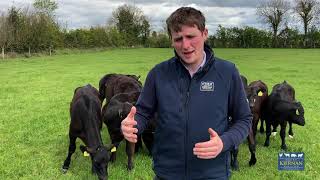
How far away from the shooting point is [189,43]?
3672 mm

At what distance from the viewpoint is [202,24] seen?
3689 mm

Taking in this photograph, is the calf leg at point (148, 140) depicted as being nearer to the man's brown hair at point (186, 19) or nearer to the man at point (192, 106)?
the man at point (192, 106)

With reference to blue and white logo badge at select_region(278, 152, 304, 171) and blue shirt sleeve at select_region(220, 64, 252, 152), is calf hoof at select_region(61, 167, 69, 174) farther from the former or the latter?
blue shirt sleeve at select_region(220, 64, 252, 152)

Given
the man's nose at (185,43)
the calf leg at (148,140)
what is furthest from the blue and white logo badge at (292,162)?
the man's nose at (185,43)

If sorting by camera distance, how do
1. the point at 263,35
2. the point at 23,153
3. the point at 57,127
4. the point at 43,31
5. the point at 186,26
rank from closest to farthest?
the point at 186,26, the point at 23,153, the point at 57,127, the point at 43,31, the point at 263,35

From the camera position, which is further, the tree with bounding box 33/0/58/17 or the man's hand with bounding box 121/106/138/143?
the tree with bounding box 33/0/58/17

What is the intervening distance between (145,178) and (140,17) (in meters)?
87.4

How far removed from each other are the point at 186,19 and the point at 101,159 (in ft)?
14.3

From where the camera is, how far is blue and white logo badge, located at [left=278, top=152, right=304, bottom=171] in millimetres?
8234

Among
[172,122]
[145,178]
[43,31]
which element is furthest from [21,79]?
[43,31]

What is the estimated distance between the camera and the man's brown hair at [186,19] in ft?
11.9

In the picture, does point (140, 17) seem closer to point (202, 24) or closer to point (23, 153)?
point (23, 153)

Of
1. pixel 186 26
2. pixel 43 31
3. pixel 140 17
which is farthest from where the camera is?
pixel 140 17

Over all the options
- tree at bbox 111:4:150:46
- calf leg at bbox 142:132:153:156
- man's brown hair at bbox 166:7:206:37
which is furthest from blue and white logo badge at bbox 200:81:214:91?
tree at bbox 111:4:150:46
